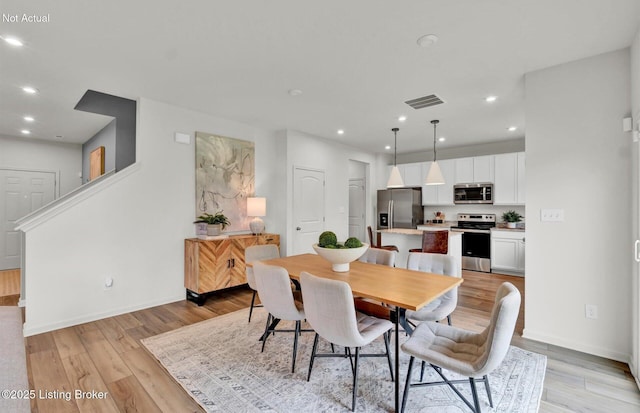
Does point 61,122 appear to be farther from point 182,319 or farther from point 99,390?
point 99,390

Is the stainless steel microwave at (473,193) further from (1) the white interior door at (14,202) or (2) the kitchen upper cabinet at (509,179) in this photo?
(1) the white interior door at (14,202)

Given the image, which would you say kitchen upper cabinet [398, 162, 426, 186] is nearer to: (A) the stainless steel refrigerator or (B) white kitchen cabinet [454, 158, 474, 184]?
(A) the stainless steel refrigerator

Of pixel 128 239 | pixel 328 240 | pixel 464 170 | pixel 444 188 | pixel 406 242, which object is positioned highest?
pixel 464 170

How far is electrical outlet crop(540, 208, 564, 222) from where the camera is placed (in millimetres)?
2684

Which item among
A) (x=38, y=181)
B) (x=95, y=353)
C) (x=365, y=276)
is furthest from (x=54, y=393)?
(x=38, y=181)

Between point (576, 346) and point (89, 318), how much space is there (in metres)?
4.80

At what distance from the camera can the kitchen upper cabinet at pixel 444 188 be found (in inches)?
247

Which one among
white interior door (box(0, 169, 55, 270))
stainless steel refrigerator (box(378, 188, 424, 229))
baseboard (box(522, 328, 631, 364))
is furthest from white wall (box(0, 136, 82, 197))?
baseboard (box(522, 328, 631, 364))

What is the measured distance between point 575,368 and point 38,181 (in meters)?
8.52

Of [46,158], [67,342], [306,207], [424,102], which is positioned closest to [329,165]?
[306,207]

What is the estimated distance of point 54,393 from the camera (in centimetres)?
202

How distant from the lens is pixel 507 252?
5.33 meters

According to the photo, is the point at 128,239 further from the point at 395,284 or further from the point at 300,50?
the point at 395,284

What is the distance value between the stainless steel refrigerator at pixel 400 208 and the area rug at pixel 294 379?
3907 millimetres
